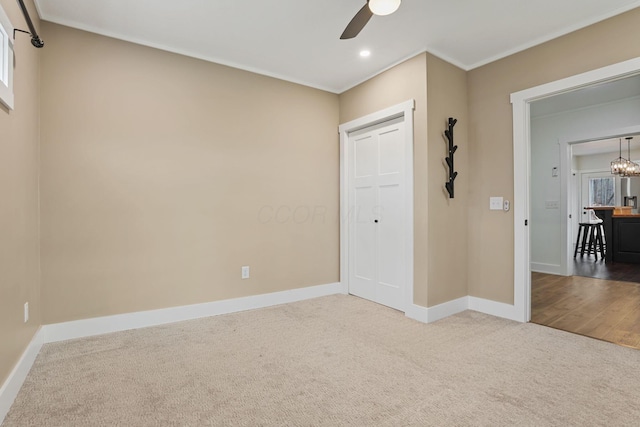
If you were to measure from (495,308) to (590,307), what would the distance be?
3.77 ft

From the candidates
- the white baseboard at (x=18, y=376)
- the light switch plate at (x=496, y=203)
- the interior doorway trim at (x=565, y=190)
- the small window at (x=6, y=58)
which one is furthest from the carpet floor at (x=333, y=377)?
the interior doorway trim at (x=565, y=190)

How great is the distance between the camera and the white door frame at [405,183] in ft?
10.7

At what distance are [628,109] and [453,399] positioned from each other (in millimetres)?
5043

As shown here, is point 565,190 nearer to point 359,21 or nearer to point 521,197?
point 521,197

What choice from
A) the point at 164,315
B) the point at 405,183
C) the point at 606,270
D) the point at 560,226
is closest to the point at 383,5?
the point at 405,183

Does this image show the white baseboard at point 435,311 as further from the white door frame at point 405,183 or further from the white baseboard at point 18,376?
the white baseboard at point 18,376

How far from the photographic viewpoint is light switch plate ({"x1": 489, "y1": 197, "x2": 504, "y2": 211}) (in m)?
3.25

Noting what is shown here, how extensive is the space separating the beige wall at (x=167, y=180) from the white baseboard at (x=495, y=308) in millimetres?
1708

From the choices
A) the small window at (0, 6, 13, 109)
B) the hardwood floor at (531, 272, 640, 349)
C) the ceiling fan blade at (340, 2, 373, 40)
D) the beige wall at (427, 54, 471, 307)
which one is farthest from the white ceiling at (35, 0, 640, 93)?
the hardwood floor at (531, 272, 640, 349)

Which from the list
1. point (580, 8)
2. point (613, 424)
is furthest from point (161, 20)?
point (613, 424)

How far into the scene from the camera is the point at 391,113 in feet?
11.3

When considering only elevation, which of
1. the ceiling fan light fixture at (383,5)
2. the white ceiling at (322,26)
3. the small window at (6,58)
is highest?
the white ceiling at (322,26)

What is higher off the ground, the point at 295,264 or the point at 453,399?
the point at 295,264

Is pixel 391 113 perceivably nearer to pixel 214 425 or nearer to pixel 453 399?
pixel 453 399
